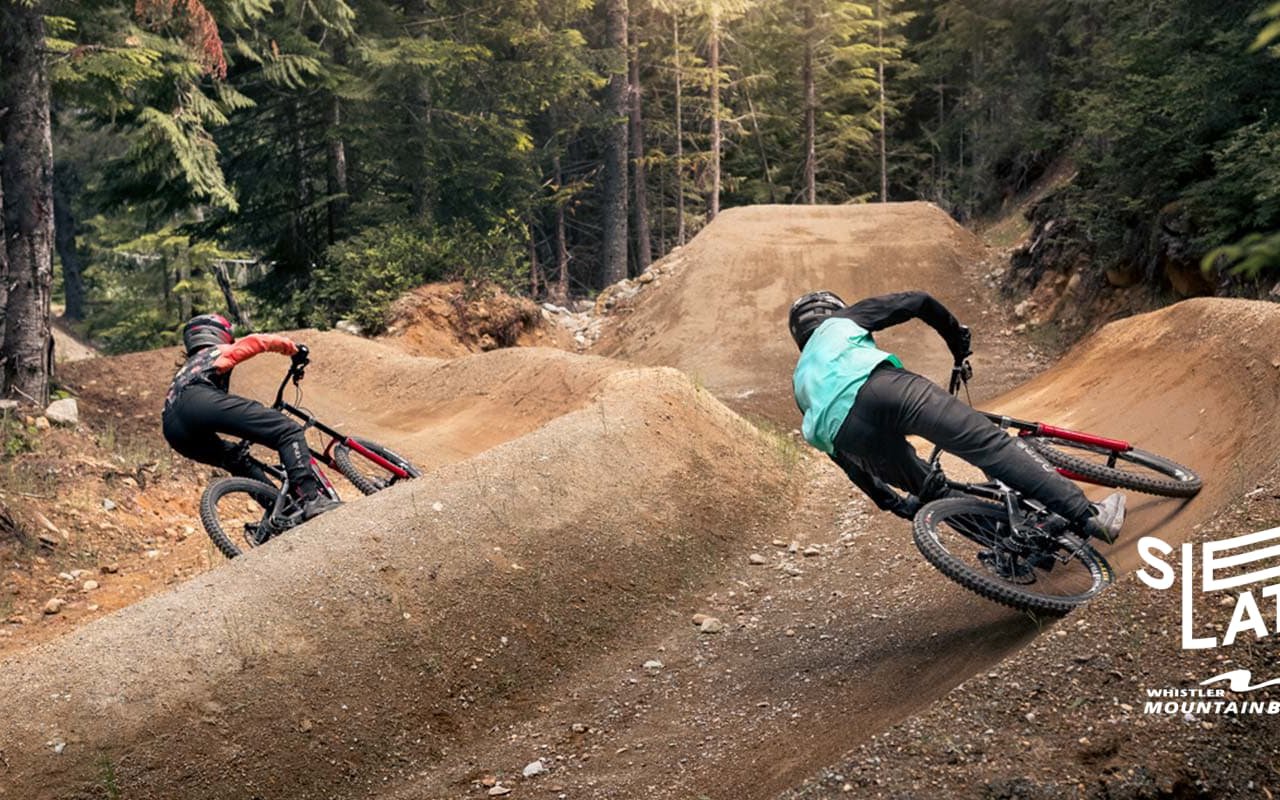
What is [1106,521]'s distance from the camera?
6234mm

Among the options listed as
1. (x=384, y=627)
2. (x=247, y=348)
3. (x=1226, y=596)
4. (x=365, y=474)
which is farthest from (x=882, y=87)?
(x=1226, y=596)

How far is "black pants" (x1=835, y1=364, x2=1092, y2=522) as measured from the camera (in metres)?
6.08

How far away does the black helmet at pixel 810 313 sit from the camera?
691 centimetres

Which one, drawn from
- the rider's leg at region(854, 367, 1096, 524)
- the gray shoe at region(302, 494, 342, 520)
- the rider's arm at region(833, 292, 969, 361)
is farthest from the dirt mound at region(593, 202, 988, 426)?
the rider's leg at region(854, 367, 1096, 524)

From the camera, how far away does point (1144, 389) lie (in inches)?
443

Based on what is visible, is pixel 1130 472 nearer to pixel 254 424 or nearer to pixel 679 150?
pixel 254 424

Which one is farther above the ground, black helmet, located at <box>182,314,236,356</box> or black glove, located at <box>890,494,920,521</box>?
black helmet, located at <box>182,314,236,356</box>

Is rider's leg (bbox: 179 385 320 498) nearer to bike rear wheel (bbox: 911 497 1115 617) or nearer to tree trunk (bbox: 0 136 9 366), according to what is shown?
bike rear wheel (bbox: 911 497 1115 617)

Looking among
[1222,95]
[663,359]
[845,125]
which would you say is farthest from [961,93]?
[1222,95]

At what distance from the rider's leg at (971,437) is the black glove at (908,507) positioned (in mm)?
637

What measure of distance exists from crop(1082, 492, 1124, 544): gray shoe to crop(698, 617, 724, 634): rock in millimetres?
3246

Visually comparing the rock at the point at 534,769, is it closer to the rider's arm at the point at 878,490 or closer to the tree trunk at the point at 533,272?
the rider's arm at the point at 878,490

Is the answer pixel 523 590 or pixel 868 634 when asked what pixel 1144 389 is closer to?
pixel 868 634

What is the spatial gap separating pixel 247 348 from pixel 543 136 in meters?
33.5
